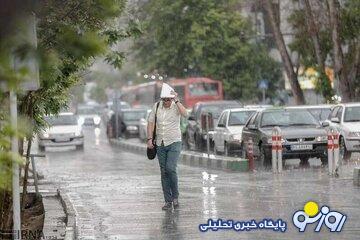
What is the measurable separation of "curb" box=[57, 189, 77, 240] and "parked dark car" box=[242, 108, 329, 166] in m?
7.58

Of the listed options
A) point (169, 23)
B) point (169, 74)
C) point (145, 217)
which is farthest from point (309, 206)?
point (169, 74)

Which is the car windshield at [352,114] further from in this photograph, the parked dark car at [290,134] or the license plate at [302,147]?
the license plate at [302,147]

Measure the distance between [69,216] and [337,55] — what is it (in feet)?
81.5

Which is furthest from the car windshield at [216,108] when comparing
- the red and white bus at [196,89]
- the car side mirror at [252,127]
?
the red and white bus at [196,89]

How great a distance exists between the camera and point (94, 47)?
3574mm

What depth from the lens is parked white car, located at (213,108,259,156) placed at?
27.5 meters

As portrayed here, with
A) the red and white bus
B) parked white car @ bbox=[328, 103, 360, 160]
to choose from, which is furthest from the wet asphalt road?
the red and white bus

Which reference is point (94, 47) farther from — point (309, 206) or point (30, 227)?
point (309, 206)

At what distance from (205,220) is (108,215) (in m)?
1.75

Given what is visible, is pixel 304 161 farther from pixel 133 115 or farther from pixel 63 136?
pixel 133 115

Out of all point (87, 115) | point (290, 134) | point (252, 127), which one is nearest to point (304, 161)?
point (252, 127)

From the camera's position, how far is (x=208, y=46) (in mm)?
53406

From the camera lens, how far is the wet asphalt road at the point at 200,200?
1062cm

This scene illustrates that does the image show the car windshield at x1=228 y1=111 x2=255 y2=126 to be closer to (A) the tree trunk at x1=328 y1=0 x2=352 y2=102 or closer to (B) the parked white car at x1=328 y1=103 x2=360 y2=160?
(B) the parked white car at x1=328 y1=103 x2=360 y2=160
